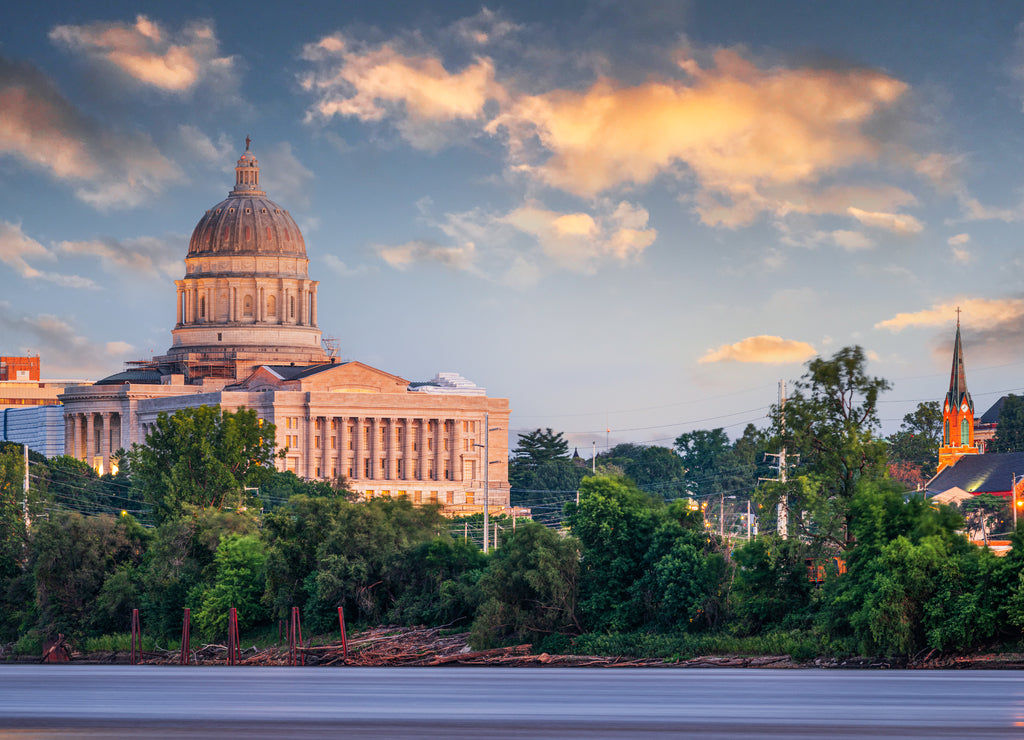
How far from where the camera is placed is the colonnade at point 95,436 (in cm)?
18312

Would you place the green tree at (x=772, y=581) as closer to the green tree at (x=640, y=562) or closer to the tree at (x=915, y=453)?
the green tree at (x=640, y=562)

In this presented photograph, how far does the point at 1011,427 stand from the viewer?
162375mm

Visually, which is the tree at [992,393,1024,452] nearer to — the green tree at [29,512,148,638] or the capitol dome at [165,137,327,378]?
the capitol dome at [165,137,327,378]

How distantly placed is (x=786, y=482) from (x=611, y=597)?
9347mm

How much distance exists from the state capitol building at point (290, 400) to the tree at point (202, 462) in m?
45.2

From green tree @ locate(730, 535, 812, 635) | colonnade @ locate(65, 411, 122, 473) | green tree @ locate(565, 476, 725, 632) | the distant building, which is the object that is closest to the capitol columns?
colonnade @ locate(65, 411, 122, 473)

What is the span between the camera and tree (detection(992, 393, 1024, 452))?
526 feet

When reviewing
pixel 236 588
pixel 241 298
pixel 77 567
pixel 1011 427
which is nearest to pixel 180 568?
pixel 236 588

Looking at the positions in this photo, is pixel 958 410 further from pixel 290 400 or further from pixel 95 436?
pixel 95 436

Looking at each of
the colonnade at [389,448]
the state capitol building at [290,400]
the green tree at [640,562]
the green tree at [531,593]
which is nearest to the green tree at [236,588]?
the green tree at [531,593]

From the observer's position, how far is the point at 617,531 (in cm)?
6288

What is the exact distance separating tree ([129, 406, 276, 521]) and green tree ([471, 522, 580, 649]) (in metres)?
36.9

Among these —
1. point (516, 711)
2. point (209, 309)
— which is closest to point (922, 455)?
point (209, 309)

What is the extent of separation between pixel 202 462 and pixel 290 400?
63763mm
